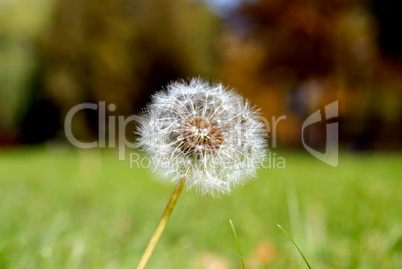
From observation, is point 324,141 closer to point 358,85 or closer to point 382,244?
point 358,85

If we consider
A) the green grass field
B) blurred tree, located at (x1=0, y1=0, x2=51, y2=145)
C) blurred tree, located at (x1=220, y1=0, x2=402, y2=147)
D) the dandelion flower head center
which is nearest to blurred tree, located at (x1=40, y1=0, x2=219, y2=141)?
blurred tree, located at (x1=0, y1=0, x2=51, y2=145)

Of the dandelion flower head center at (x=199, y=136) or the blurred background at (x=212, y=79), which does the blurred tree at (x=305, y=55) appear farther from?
the dandelion flower head center at (x=199, y=136)

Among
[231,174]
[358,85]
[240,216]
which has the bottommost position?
[240,216]

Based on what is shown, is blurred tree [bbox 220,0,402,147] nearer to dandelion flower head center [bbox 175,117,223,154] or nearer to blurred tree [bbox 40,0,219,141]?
blurred tree [bbox 40,0,219,141]

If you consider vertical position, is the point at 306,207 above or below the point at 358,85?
below

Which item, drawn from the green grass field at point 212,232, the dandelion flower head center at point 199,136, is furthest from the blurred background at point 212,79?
the dandelion flower head center at point 199,136

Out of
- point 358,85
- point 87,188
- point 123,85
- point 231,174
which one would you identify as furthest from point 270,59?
point 231,174
